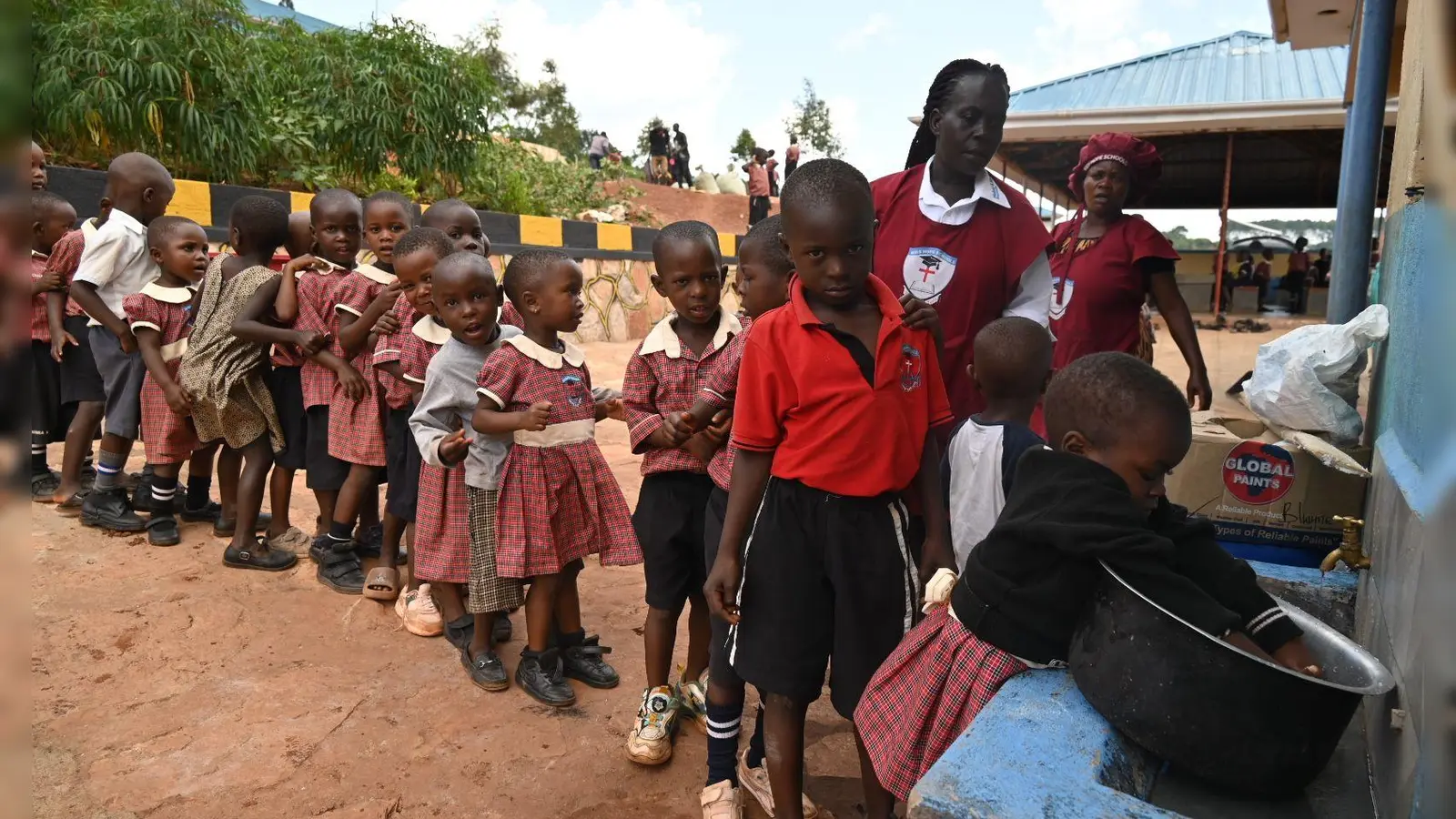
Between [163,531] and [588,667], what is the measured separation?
2306 millimetres

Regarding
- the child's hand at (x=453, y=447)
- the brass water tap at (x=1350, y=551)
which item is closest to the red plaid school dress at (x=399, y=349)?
the child's hand at (x=453, y=447)

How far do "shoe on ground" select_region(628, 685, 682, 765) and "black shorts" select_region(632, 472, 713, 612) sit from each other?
25cm

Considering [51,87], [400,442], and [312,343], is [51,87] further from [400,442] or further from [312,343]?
[400,442]

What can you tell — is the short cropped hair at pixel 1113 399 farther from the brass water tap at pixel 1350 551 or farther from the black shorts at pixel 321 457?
the black shorts at pixel 321 457

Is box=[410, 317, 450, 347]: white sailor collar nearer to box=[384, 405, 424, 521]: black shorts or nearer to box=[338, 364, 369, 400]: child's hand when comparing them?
box=[384, 405, 424, 521]: black shorts

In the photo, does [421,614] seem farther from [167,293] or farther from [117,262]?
[117,262]

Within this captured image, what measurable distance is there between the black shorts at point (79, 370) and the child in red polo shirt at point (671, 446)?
3.26 meters

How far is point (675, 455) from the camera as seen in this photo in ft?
8.51

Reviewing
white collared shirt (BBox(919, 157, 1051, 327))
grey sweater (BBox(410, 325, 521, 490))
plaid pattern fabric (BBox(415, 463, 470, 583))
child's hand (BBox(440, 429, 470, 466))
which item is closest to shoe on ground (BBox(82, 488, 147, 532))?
plaid pattern fabric (BBox(415, 463, 470, 583))

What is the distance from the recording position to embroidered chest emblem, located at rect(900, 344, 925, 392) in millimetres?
1951

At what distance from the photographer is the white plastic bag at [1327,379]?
278cm

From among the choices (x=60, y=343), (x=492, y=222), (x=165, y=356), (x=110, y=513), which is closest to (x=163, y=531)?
(x=110, y=513)

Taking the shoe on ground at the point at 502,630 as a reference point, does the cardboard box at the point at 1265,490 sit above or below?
above

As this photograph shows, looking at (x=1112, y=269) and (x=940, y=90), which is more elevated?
(x=940, y=90)
